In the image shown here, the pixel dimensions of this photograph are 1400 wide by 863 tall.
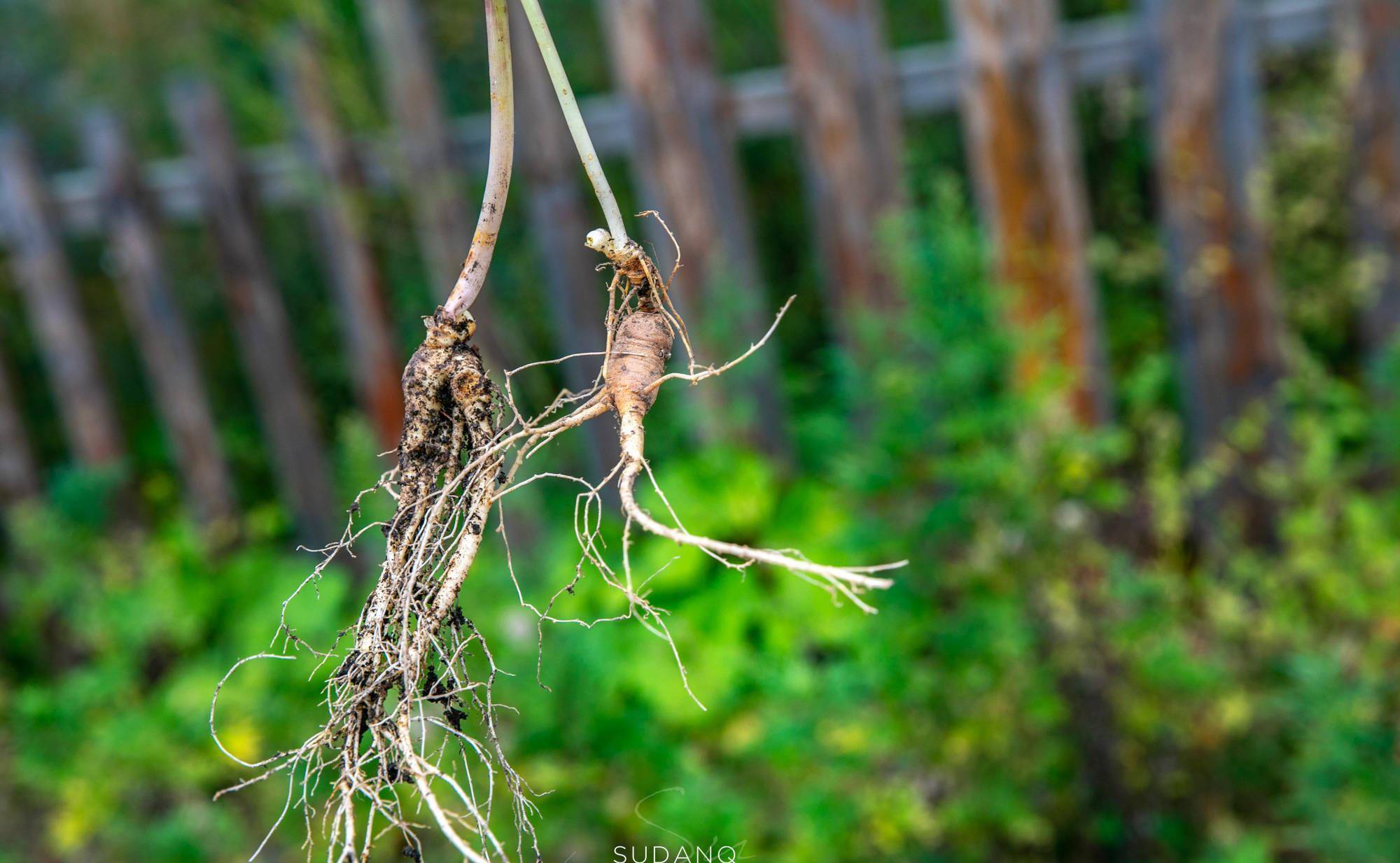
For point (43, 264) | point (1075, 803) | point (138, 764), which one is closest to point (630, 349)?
point (1075, 803)

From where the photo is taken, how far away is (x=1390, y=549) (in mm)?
2787

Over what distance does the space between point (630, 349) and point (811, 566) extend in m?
0.41

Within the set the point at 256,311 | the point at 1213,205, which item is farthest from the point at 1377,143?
the point at 256,311

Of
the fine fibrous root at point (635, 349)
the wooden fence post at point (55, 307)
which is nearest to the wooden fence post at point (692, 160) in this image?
the fine fibrous root at point (635, 349)

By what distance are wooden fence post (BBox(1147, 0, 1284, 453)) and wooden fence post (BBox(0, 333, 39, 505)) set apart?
4049 millimetres

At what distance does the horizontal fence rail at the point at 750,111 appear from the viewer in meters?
3.16

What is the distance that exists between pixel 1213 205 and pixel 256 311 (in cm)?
310

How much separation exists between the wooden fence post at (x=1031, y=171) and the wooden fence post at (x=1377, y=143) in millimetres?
831

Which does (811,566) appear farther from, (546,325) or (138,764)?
(546,325)

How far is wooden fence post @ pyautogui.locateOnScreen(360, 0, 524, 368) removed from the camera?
3236mm

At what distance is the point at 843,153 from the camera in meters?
3.06

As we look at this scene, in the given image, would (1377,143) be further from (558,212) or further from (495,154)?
(495,154)

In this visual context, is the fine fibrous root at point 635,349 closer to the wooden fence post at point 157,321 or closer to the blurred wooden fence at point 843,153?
the blurred wooden fence at point 843,153

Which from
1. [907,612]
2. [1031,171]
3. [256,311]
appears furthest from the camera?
[256,311]
